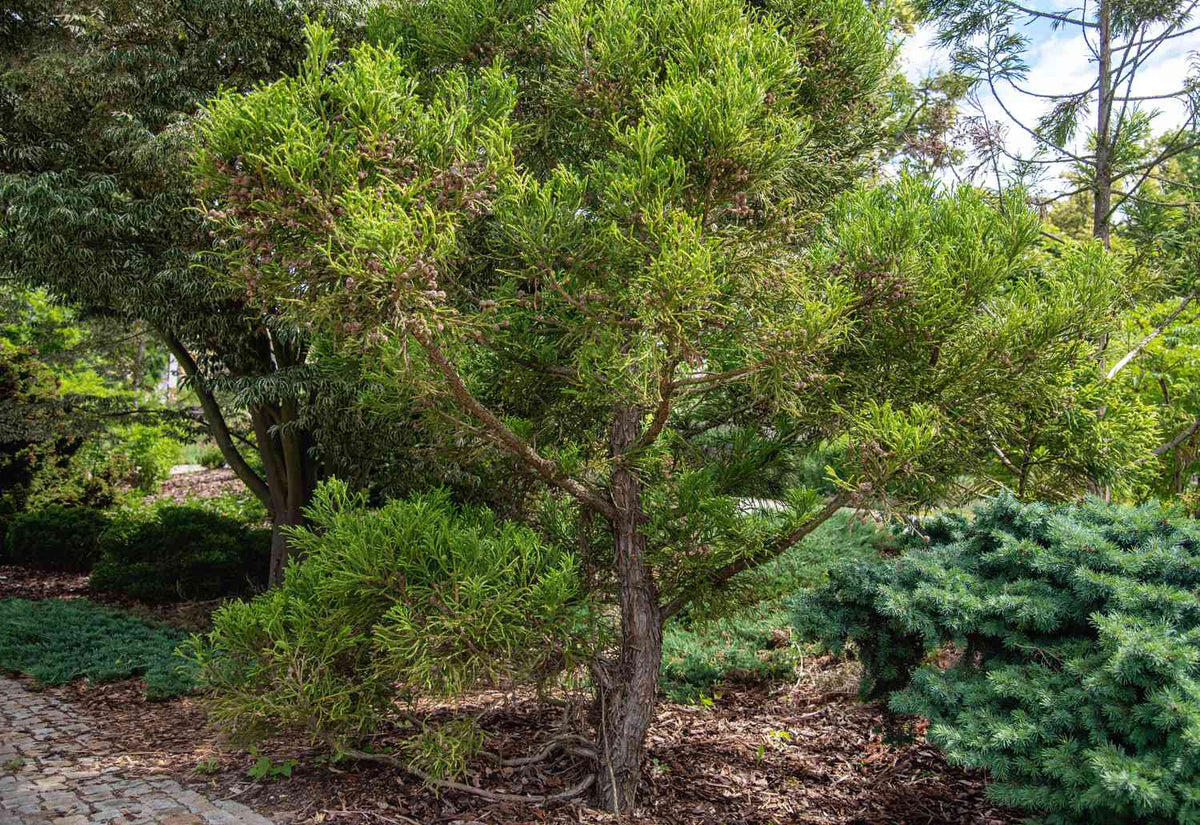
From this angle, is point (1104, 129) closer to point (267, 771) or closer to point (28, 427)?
point (267, 771)

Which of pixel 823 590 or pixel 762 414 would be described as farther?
pixel 762 414

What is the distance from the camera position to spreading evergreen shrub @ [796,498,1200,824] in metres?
2.36

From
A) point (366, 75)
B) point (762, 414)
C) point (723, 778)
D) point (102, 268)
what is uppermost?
point (102, 268)

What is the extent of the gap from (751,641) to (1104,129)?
440 centimetres

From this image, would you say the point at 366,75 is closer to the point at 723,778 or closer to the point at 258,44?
the point at 723,778

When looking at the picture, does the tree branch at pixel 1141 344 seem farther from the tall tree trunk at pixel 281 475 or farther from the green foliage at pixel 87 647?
the tall tree trunk at pixel 281 475

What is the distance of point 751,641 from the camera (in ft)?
19.2

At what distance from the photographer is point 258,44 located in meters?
5.66

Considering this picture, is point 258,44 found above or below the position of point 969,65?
below

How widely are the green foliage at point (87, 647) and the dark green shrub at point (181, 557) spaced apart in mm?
639

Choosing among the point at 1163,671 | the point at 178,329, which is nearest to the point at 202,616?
the point at 178,329

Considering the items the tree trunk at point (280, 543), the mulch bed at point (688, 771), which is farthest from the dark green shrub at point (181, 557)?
the mulch bed at point (688, 771)

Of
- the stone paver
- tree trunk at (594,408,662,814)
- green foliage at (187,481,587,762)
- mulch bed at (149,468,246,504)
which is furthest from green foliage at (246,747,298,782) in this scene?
mulch bed at (149,468,246,504)

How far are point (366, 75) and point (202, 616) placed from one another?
690 centimetres
